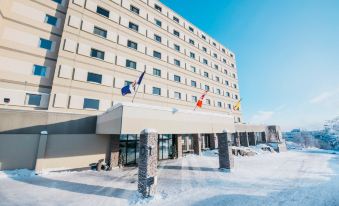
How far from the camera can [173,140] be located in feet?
82.2

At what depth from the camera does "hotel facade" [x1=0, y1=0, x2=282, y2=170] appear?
1466 centimetres

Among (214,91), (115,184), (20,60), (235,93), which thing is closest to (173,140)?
(115,184)

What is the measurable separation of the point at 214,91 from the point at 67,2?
30.1 metres

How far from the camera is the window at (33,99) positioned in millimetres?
16919

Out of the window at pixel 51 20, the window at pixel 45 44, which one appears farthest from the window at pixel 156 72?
the window at pixel 51 20

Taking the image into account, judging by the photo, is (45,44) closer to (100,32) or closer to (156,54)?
(100,32)

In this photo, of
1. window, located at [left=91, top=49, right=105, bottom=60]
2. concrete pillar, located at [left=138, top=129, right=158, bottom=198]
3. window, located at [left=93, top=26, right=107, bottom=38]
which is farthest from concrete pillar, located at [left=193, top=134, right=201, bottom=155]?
window, located at [left=93, top=26, right=107, bottom=38]

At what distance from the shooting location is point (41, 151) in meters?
15.0

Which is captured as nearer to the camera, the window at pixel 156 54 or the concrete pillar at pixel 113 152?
the concrete pillar at pixel 113 152

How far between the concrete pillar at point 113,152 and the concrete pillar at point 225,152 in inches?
442

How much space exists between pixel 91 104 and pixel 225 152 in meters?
15.9

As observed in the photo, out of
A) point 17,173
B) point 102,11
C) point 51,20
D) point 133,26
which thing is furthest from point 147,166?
point 133,26

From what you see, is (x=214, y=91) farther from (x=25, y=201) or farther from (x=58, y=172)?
(x=25, y=201)

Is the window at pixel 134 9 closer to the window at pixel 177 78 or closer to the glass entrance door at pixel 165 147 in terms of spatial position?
the window at pixel 177 78
